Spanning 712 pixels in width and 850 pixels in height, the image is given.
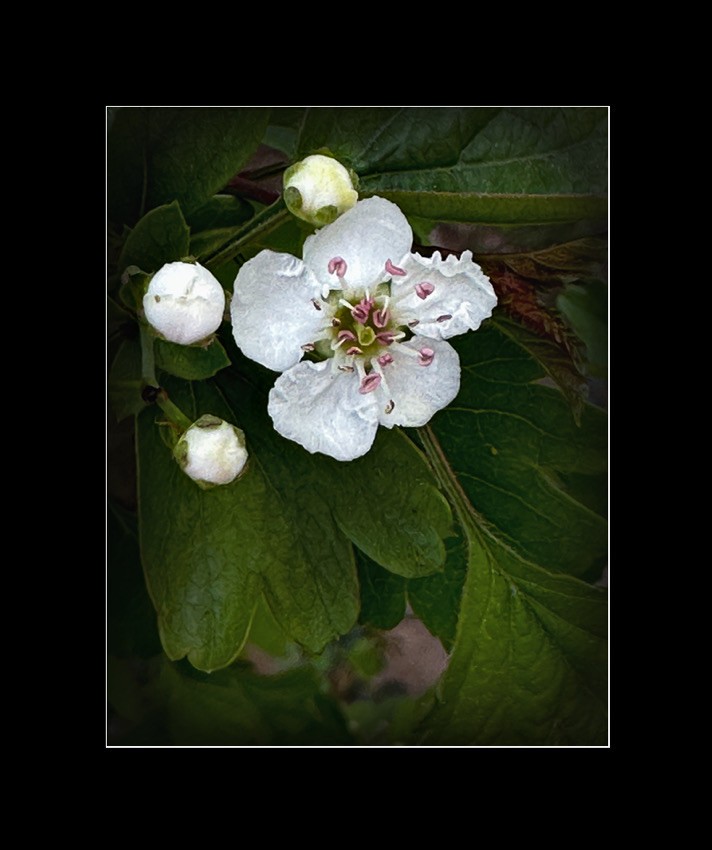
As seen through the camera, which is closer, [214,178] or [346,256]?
[346,256]

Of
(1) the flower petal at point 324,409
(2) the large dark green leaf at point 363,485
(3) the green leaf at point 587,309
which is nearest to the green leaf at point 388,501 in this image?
(2) the large dark green leaf at point 363,485

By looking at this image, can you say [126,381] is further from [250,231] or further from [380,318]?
[380,318]

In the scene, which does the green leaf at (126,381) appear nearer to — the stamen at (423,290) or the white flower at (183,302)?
the white flower at (183,302)

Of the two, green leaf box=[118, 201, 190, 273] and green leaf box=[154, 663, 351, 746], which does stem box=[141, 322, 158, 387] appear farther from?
green leaf box=[154, 663, 351, 746]

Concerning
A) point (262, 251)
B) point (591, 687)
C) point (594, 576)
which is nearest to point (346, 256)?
point (262, 251)

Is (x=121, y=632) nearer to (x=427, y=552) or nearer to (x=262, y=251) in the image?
(x=427, y=552)

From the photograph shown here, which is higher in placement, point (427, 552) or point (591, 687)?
point (427, 552)

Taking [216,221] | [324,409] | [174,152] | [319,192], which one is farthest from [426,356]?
[174,152]
